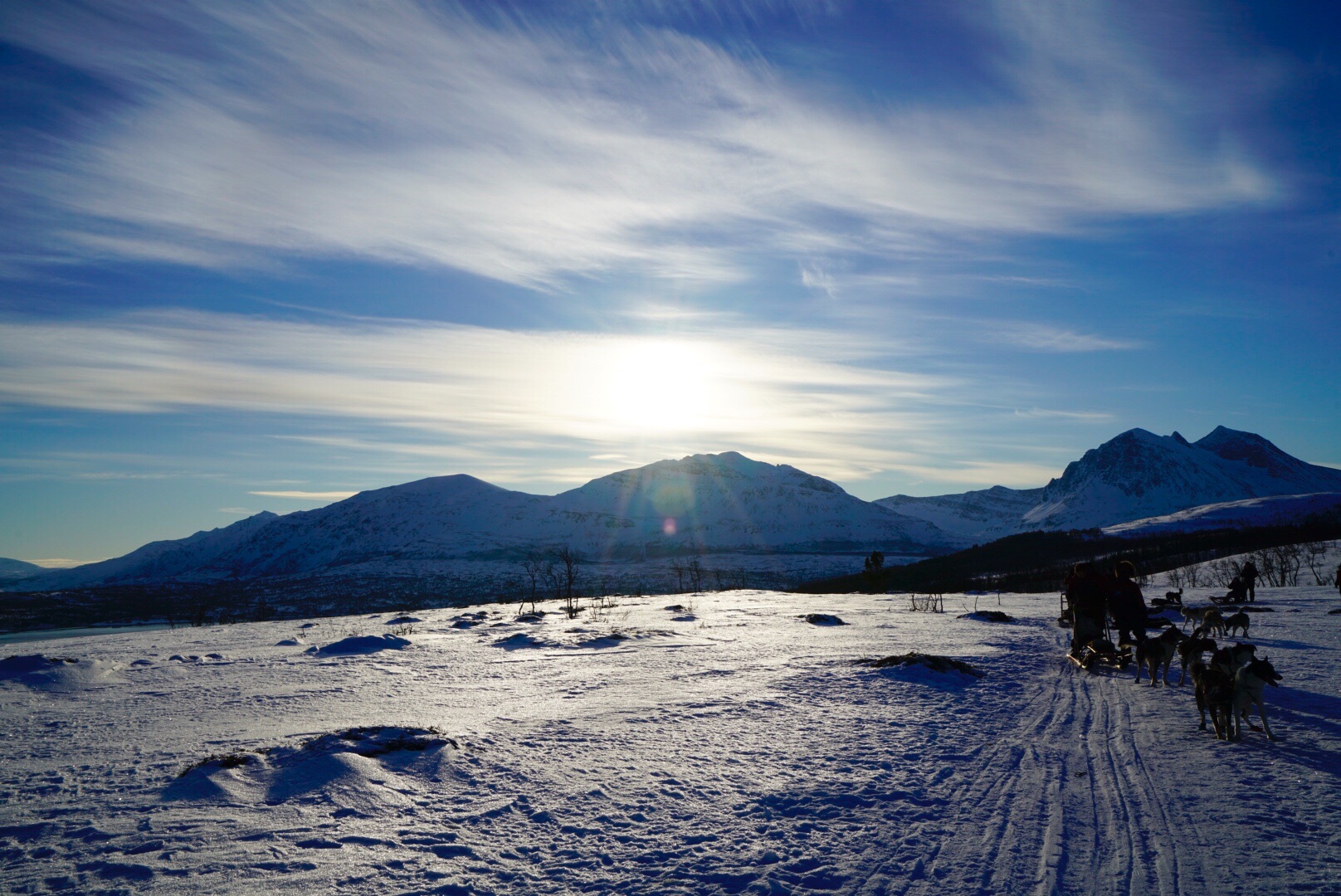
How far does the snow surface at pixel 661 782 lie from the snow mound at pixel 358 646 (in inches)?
95.0

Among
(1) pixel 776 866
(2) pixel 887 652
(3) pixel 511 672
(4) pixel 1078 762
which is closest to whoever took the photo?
(1) pixel 776 866

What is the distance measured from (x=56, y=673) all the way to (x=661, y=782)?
37.1 ft

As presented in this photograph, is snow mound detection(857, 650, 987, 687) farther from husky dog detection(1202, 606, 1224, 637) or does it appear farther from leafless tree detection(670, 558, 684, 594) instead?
leafless tree detection(670, 558, 684, 594)

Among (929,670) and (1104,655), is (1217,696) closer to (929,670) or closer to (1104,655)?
(929,670)

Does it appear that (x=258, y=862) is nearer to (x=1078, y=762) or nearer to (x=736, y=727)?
(x=736, y=727)

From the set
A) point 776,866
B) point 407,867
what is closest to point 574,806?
point 407,867

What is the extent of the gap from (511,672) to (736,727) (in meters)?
5.39

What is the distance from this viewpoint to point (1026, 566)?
7338 cm

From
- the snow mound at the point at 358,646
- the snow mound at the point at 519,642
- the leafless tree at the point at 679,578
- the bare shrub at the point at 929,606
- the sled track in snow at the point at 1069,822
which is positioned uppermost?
the sled track in snow at the point at 1069,822

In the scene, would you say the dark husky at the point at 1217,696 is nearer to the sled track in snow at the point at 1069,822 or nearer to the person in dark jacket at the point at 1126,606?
the sled track in snow at the point at 1069,822

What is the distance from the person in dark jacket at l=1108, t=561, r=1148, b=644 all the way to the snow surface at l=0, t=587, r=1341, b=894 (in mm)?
1308

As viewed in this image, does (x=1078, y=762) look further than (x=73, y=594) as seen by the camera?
No

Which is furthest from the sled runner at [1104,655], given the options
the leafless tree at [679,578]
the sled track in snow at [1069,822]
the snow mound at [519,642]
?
the leafless tree at [679,578]

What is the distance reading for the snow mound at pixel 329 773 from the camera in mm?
5934
